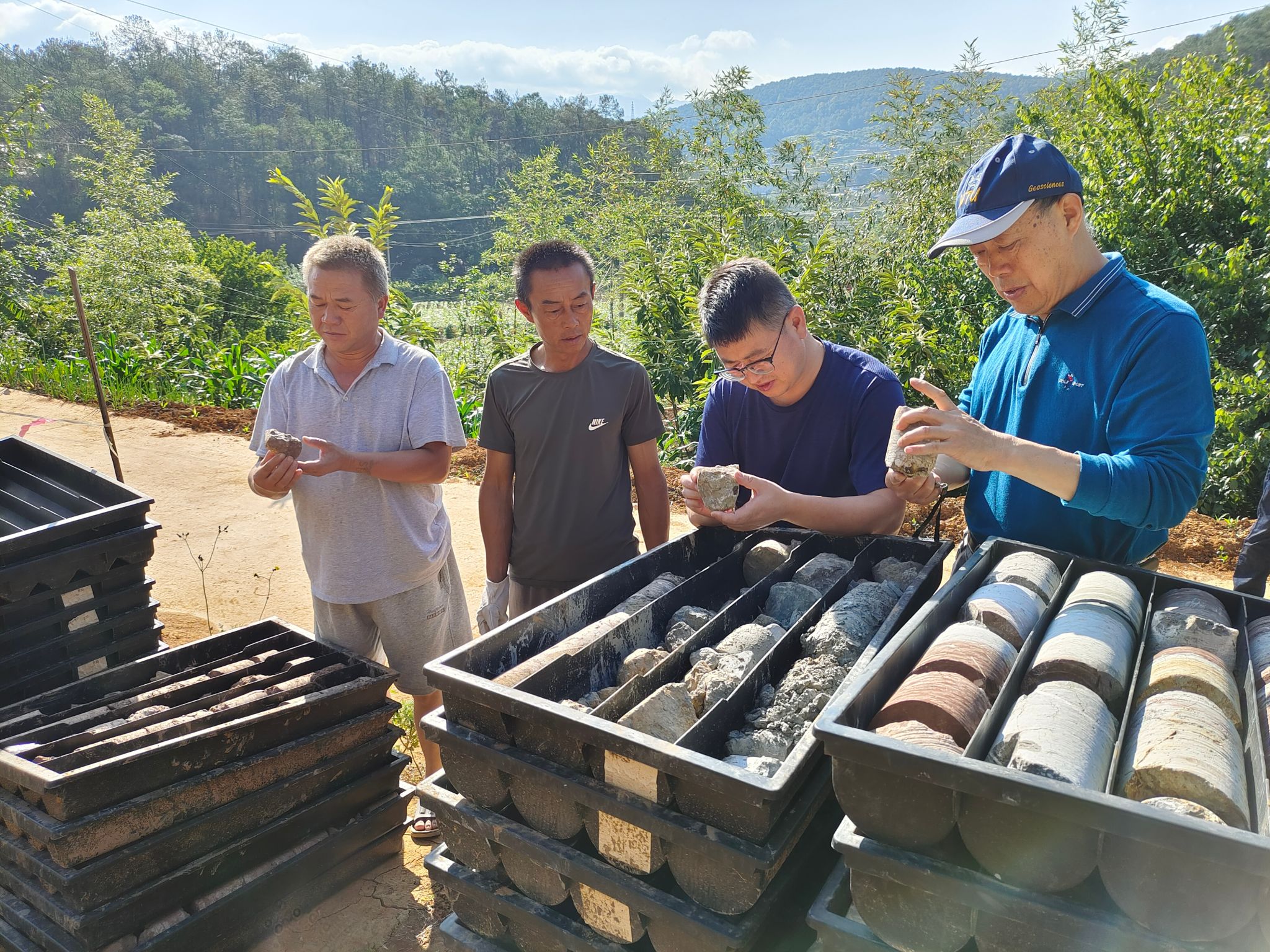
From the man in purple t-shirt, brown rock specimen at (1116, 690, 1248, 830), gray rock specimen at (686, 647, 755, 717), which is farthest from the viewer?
the man in purple t-shirt

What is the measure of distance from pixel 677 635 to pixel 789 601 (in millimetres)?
326

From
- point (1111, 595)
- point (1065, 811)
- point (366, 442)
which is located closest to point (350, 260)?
point (366, 442)

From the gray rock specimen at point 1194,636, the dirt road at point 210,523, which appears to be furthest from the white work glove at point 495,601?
the gray rock specimen at point 1194,636

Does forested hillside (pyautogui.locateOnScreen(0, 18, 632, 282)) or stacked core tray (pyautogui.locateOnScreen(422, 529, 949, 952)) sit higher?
forested hillside (pyautogui.locateOnScreen(0, 18, 632, 282))

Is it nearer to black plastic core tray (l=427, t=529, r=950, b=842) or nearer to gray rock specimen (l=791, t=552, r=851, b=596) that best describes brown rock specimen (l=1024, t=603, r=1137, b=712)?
black plastic core tray (l=427, t=529, r=950, b=842)

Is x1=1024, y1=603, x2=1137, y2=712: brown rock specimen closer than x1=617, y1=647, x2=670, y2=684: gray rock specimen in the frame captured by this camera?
Yes

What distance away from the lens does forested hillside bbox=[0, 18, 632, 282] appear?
5559 centimetres

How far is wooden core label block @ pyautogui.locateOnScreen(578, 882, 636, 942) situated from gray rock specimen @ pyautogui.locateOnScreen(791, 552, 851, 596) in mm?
973

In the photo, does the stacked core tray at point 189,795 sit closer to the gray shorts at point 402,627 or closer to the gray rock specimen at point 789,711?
the gray shorts at point 402,627

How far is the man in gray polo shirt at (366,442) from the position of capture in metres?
2.84

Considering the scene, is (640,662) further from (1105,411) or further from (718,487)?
(1105,411)

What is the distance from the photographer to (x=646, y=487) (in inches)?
126

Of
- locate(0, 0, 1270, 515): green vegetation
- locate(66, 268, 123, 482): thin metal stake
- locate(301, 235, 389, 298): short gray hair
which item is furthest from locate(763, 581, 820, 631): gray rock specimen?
locate(0, 0, 1270, 515): green vegetation

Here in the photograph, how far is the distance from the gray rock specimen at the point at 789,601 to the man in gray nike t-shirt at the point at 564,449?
96 centimetres
